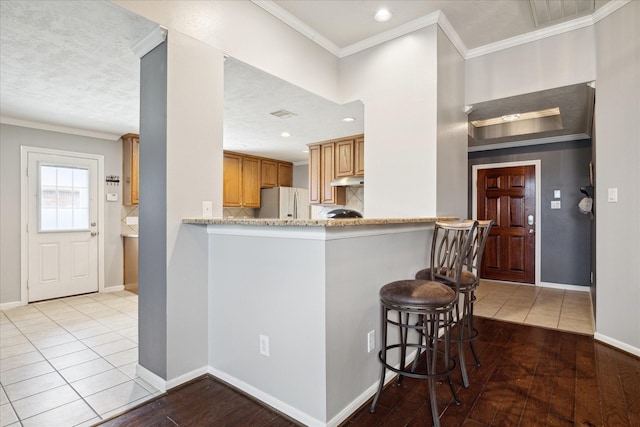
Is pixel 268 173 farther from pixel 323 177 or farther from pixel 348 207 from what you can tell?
pixel 348 207

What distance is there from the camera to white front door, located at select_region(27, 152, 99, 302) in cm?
430

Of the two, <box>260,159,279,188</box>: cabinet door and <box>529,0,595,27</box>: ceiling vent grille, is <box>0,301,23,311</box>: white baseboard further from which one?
<box>529,0,595,27</box>: ceiling vent grille

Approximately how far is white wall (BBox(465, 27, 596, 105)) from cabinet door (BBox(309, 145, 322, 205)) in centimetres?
240

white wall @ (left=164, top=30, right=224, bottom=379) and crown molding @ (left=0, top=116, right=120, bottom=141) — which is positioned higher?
crown molding @ (left=0, top=116, right=120, bottom=141)

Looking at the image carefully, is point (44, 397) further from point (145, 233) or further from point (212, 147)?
point (212, 147)

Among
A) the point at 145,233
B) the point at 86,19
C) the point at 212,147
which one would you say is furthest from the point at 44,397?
the point at 86,19

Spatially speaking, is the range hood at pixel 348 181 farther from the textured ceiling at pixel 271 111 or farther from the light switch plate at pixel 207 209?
the light switch plate at pixel 207 209

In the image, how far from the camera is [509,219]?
530cm

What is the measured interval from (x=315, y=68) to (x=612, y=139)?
102 inches

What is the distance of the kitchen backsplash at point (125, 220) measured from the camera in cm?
506

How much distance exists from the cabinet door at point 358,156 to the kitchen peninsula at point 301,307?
2546 millimetres

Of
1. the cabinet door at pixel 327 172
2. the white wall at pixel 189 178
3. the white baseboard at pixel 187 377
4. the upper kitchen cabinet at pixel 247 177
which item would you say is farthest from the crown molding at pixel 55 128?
the white baseboard at pixel 187 377

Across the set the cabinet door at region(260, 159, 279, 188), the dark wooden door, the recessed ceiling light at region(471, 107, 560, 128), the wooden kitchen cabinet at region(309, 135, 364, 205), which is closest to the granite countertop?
the wooden kitchen cabinet at region(309, 135, 364, 205)

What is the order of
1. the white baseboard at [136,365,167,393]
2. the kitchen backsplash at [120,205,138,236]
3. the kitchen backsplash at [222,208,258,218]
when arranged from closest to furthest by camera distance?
the white baseboard at [136,365,167,393] < the kitchen backsplash at [120,205,138,236] < the kitchen backsplash at [222,208,258,218]
